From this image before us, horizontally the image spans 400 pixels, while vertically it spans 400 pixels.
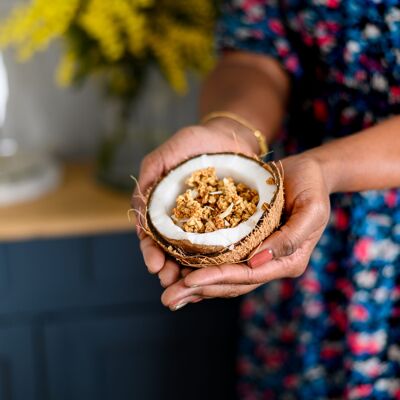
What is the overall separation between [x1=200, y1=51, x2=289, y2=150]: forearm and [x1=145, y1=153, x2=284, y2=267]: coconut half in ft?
0.48

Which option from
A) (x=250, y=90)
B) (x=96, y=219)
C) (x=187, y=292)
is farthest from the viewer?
(x=96, y=219)

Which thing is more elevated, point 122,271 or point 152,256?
point 152,256

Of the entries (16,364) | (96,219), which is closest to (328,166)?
(96,219)

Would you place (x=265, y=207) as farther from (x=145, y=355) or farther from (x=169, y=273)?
(x=145, y=355)

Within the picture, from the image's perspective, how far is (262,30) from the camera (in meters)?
0.88

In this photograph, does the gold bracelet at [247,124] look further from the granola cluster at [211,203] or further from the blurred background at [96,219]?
the blurred background at [96,219]

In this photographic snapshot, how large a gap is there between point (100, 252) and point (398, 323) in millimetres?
527

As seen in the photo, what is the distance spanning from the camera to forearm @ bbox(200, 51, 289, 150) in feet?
2.78

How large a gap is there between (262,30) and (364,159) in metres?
0.27

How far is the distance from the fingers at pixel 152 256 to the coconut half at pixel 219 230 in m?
0.01

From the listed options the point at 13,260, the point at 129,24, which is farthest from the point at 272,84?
the point at 13,260

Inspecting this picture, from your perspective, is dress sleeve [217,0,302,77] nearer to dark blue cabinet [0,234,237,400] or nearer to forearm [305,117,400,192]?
forearm [305,117,400,192]

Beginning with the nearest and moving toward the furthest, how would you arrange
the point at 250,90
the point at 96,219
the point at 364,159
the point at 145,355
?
the point at 364,159, the point at 250,90, the point at 96,219, the point at 145,355

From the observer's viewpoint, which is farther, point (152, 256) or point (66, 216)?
point (66, 216)
